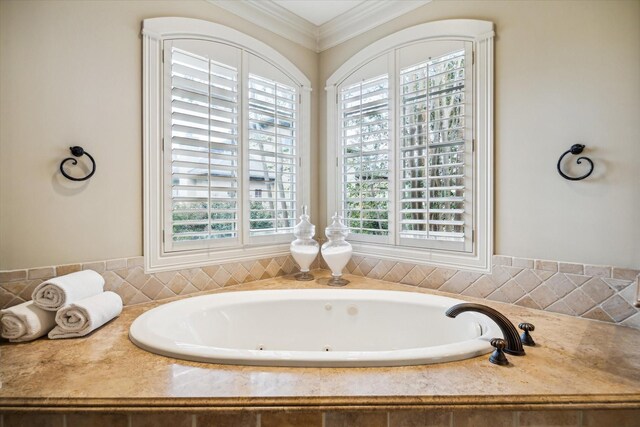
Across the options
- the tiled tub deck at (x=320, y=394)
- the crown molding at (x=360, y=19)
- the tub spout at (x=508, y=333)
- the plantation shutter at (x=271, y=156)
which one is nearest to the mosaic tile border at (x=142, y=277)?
the plantation shutter at (x=271, y=156)

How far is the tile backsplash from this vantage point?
1.47 metres

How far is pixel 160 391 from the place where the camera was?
948 mm

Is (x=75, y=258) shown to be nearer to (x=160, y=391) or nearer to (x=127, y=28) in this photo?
(x=160, y=391)

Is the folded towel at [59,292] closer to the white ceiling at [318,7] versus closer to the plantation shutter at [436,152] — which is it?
the plantation shutter at [436,152]

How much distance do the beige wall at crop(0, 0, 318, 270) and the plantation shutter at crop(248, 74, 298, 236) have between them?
73 centimetres

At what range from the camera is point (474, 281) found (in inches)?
75.8

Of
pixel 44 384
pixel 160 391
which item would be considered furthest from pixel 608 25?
pixel 44 384

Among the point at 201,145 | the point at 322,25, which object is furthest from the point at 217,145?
the point at 322,25

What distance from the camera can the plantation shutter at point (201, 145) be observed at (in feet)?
6.36

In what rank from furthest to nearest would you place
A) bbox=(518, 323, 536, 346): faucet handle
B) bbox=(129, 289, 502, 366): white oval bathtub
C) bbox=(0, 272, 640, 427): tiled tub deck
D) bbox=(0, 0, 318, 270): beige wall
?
bbox=(129, 289, 502, 366): white oval bathtub, bbox=(0, 0, 318, 270): beige wall, bbox=(518, 323, 536, 346): faucet handle, bbox=(0, 272, 640, 427): tiled tub deck

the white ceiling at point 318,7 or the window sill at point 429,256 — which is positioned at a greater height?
the white ceiling at point 318,7

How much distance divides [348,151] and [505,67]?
118 cm

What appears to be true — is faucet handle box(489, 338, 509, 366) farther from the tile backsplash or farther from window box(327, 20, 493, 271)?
window box(327, 20, 493, 271)

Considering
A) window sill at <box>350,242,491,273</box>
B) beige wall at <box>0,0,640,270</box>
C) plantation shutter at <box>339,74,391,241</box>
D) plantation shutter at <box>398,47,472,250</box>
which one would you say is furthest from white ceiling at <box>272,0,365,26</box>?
window sill at <box>350,242,491,273</box>
